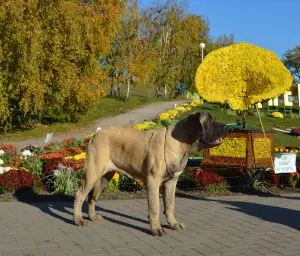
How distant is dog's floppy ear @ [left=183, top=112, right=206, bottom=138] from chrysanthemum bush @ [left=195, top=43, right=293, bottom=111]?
3615 millimetres

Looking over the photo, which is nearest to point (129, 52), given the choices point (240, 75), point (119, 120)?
point (119, 120)

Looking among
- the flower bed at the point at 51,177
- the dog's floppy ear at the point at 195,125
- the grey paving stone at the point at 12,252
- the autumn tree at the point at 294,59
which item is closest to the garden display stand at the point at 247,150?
the flower bed at the point at 51,177

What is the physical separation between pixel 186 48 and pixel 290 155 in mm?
44364

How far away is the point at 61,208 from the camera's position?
26.7 ft

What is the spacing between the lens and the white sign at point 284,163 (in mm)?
9453

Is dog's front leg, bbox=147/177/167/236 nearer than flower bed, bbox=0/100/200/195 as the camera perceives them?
Answer: Yes

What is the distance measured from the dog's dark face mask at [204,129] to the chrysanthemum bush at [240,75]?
11.8 ft

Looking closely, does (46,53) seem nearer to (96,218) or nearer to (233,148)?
(233,148)

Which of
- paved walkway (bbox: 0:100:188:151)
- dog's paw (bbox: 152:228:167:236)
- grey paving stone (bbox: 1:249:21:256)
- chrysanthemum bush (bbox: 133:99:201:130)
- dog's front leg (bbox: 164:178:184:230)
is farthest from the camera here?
paved walkway (bbox: 0:100:188:151)

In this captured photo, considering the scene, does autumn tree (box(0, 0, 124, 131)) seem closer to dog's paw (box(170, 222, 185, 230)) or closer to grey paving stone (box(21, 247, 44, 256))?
dog's paw (box(170, 222, 185, 230))

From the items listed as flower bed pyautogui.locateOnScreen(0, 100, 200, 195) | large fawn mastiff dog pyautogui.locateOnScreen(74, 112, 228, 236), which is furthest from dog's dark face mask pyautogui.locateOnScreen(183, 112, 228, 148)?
flower bed pyautogui.locateOnScreen(0, 100, 200, 195)

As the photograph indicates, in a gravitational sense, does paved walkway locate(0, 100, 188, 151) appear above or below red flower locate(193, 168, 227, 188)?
above

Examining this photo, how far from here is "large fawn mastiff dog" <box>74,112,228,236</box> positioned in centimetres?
630

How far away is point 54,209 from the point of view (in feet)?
26.4
